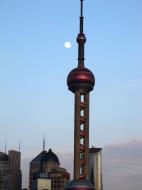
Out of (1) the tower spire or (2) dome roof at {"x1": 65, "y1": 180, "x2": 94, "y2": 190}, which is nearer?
(2) dome roof at {"x1": 65, "y1": 180, "x2": 94, "y2": 190}

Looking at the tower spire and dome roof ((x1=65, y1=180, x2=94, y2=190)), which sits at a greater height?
the tower spire

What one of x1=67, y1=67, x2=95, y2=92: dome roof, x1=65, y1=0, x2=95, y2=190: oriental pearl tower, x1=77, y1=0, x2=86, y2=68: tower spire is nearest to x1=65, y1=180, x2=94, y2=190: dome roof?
x1=65, y1=0, x2=95, y2=190: oriental pearl tower

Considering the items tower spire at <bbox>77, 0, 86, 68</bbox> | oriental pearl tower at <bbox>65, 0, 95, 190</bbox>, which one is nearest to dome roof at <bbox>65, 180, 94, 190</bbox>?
oriental pearl tower at <bbox>65, 0, 95, 190</bbox>

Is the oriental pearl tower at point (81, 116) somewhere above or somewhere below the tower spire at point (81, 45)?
below

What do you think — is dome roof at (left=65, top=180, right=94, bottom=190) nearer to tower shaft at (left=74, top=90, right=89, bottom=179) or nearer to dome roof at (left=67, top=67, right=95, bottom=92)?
tower shaft at (left=74, top=90, right=89, bottom=179)

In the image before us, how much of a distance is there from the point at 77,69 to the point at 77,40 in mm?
12076

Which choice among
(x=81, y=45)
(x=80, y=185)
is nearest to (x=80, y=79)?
(x=81, y=45)

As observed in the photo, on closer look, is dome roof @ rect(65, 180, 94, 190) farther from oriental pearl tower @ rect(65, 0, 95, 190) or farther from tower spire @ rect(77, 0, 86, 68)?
tower spire @ rect(77, 0, 86, 68)

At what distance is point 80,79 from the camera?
190125mm

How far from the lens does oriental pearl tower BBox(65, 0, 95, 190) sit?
7023 inches

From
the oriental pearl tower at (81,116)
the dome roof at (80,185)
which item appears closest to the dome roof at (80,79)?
the oriental pearl tower at (81,116)

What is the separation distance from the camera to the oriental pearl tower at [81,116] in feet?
585

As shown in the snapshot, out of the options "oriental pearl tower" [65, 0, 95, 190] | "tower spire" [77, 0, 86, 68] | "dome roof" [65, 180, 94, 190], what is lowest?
"dome roof" [65, 180, 94, 190]

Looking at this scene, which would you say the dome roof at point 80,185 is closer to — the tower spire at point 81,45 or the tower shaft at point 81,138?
the tower shaft at point 81,138
